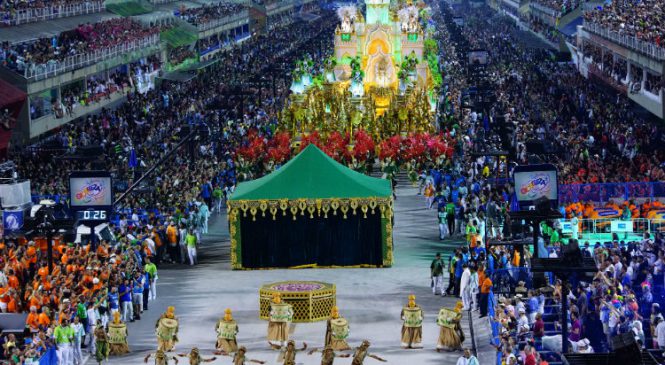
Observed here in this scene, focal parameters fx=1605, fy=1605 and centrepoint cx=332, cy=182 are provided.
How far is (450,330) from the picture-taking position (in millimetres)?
36562

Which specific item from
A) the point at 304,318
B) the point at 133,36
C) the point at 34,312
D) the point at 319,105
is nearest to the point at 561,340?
the point at 304,318

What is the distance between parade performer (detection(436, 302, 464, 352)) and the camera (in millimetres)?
36384

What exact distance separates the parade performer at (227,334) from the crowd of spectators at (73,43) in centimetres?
3334

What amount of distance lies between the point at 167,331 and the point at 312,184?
1165 cm

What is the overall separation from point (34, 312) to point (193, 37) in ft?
287

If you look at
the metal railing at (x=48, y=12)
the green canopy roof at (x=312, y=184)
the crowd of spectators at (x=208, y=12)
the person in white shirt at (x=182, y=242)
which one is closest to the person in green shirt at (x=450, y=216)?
the green canopy roof at (x=312, y=184)

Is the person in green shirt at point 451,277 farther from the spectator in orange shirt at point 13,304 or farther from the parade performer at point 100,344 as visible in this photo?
the spectator in orange shirt at point 13,304

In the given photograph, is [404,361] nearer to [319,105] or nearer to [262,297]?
[262,297]

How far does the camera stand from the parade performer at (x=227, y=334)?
3628 cm

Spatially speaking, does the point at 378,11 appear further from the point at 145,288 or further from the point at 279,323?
the point at 279,323

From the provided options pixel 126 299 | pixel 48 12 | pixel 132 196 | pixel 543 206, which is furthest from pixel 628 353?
pixel 48 12

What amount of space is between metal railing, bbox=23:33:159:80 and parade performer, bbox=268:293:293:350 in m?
32.4

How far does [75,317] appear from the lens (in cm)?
3559

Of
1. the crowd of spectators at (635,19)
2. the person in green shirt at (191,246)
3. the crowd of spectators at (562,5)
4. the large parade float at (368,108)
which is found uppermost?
the crowd of spectators at (562,5)
